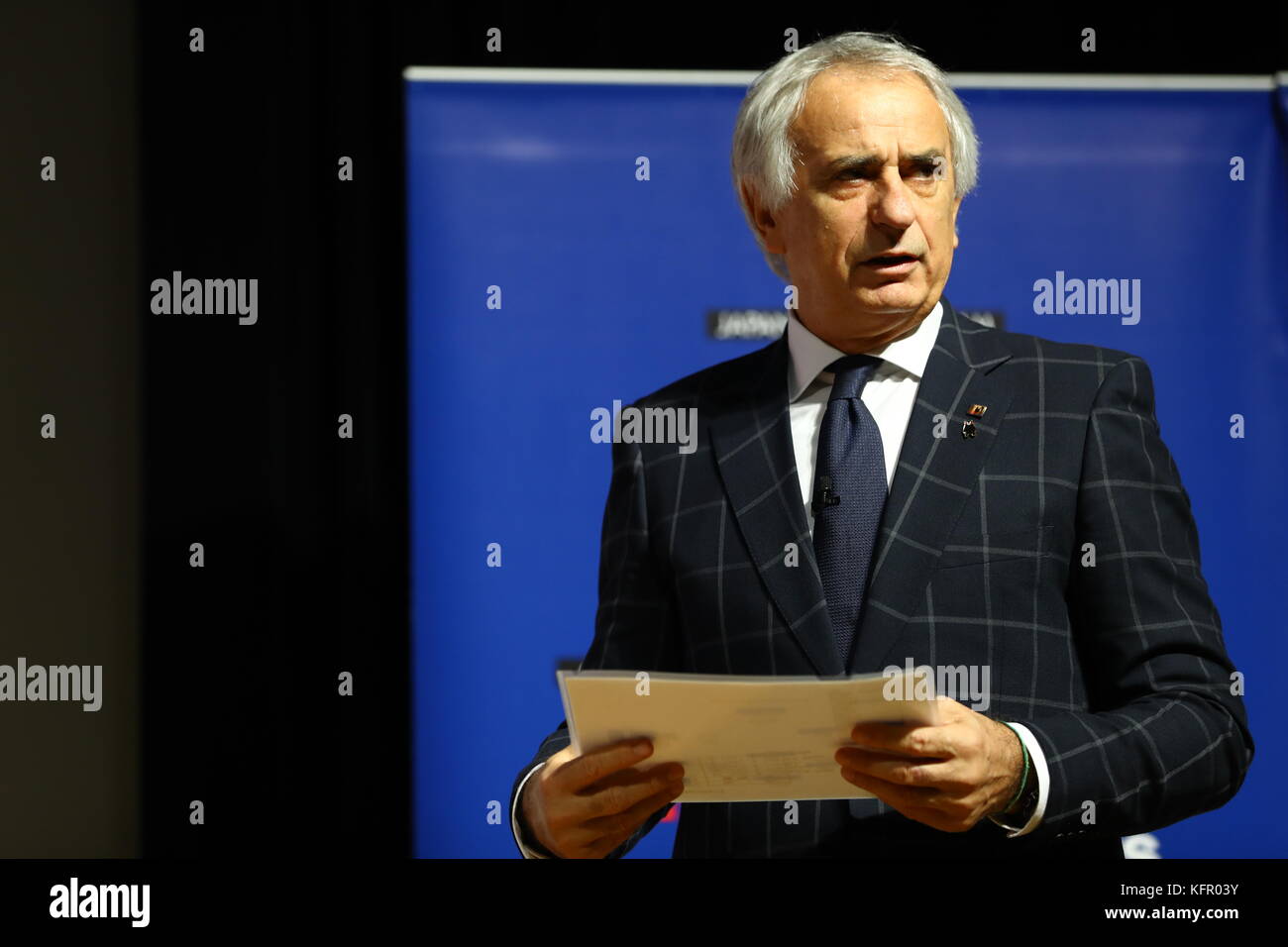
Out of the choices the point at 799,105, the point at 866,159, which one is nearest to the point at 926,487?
the point at 866,159

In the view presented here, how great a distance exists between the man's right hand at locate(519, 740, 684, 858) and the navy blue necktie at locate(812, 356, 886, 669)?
33 centimetres

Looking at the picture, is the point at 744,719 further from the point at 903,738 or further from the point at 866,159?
the point at 866,159

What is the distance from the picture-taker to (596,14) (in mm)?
3330

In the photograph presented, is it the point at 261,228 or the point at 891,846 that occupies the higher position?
the point at 261,228

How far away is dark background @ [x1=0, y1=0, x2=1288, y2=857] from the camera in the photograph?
323 cm

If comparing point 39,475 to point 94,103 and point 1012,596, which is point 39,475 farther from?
point 1012,596

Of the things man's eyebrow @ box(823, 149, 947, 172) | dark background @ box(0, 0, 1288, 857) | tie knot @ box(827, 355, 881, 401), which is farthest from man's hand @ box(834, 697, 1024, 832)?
dark background @ box(0, 0, 1288, 857)

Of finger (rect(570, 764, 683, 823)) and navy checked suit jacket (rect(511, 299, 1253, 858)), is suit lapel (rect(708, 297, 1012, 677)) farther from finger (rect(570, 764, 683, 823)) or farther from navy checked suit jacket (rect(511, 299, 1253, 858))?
finger (rect(570, 764, 683, 823))

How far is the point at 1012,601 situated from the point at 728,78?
6.36 feet

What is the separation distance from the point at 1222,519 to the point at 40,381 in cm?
289

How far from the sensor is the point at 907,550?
177cm
